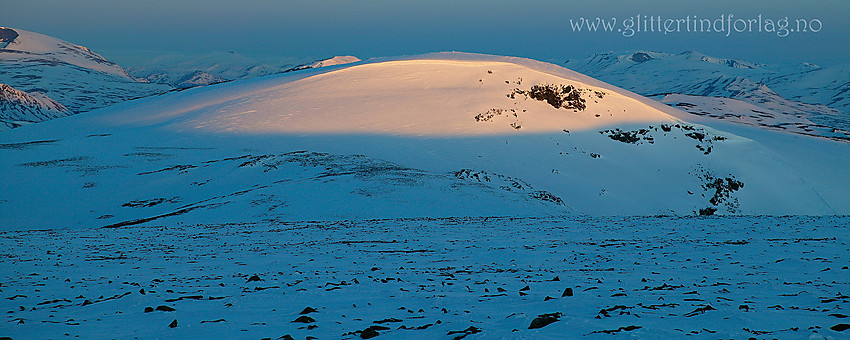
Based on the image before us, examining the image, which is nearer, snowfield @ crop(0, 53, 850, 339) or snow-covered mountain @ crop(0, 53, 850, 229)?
snowfield @ crop(0, 53, 850, 339)

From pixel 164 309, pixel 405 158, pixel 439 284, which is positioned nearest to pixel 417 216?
pixel 405 158

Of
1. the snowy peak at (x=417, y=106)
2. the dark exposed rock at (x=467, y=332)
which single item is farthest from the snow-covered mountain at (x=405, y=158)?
the dark exposed rock at (x=467, y=332)

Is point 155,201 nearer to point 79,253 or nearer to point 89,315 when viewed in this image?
point 79,253

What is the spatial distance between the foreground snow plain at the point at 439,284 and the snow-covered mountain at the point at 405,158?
16.3m

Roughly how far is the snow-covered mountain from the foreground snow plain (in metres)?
16.3

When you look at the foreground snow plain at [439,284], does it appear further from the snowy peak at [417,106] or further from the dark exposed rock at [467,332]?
the snowy peak at [417,106]

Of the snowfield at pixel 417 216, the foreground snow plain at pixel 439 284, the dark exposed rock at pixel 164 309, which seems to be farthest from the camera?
the dark exposed rock at pixel 164 309

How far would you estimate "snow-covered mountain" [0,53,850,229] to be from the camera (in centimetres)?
4425

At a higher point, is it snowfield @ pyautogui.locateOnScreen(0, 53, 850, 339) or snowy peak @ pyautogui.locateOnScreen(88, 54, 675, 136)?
snowy peak @ pyautogui.locateOnScreen(88, 54, 675, 136)

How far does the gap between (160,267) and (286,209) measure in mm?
20979

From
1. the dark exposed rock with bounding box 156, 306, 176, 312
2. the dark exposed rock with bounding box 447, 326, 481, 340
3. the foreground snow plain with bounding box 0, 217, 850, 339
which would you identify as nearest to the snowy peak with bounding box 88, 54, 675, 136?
the foreground snow plain with bounding box 0, 217, 850, 339

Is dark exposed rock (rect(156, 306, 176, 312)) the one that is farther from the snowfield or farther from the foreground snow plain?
the snowfield

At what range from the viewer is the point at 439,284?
14.1 m

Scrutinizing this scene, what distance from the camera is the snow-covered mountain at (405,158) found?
44.2m
